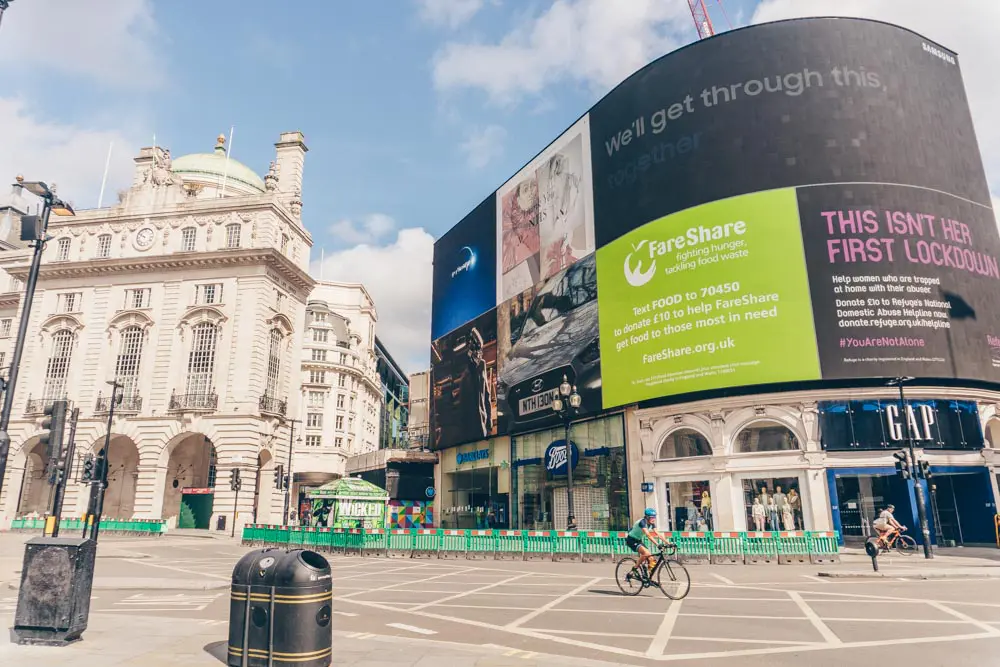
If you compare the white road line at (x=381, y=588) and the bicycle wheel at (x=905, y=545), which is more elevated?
the bicycle wheel at (x=905, y=545)

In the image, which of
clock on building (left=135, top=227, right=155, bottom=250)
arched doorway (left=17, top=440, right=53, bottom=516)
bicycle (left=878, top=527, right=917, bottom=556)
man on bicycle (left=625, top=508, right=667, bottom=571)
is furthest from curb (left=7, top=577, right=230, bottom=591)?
arched doorway (left=17, top=440, right=53, bottom=516)

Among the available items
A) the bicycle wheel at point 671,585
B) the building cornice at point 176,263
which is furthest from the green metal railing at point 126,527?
the bicycle wheel at point 671,585

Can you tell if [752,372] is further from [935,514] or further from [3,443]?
[3,443]

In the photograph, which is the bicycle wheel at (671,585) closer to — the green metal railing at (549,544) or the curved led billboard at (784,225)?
the green metal railing at (549,544)

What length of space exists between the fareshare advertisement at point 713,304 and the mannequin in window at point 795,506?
5071mm

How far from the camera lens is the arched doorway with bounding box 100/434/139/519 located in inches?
2067

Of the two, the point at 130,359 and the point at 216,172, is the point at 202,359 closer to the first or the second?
the point at 130,359

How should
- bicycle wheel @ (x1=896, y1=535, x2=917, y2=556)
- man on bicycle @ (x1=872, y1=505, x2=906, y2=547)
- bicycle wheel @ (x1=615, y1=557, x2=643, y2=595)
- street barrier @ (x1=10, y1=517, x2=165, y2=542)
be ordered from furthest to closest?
street barrier @ (x1=10, y1=517, x2=165, y2=542), bicycle wheel @ (x1=896, y1=535, x2=917, y2=556), man on bicycle @ (x1=872, y1=505, x2=906, y2=547), bicycle wheel @ (x1=615, y1=557, x2=643, y2=595)

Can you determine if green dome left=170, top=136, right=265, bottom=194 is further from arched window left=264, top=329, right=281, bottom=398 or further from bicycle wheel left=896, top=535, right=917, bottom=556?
bicycle wheel left=896, top=535, right=917, bottom=556

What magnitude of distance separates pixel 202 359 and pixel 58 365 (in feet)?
42.4

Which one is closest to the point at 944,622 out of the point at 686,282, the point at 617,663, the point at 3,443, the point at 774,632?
the point at 774,632

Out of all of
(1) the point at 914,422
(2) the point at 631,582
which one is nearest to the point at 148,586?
(2) the point at 631,582

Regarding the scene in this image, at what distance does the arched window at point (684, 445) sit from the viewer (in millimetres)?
30862

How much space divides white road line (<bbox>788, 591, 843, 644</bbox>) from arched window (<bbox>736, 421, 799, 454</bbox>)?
15936mm
